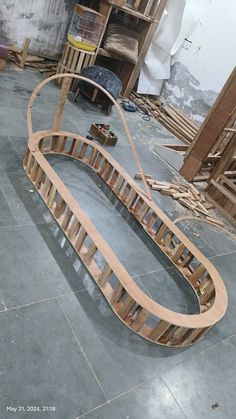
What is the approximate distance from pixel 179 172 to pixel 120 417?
15.5 feet

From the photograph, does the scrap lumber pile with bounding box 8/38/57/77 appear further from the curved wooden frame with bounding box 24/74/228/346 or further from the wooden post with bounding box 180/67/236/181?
the wooden post with bounding box 180/67/236/181

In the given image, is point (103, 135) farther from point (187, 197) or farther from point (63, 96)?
point (187, 197)

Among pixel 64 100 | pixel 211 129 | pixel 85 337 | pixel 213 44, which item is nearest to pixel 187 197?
pixel 211 129

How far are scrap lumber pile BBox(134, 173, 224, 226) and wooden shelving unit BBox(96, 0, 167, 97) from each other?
4.14 metres

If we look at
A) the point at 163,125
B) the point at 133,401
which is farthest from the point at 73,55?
the point at 133,401

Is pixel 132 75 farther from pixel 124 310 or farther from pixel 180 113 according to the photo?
pixel 124 310

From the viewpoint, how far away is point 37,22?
743cm

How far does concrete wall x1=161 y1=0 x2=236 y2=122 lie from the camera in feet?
24.5

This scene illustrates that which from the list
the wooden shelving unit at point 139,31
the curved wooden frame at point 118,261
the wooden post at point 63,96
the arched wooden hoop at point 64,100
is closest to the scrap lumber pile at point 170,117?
the wooden shelving unit at point 139,31

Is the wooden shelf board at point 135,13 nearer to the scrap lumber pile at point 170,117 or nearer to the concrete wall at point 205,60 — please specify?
the concrete wall at point 205,60

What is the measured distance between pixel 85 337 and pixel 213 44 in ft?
25.6

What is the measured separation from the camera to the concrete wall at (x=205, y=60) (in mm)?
7473

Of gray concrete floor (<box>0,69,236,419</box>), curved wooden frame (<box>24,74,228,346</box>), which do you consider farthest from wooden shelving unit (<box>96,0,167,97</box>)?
gray concrete floor (<box>0,69,236,419</box>)

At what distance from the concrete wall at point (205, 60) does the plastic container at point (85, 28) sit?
8.62 ft
